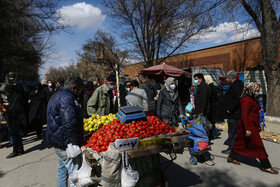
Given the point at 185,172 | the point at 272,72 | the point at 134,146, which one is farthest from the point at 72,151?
the point at 272,72

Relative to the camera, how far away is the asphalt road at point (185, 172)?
11.7 feet

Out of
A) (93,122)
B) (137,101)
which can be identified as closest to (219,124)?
(137,101)

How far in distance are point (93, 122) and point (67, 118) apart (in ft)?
3.96

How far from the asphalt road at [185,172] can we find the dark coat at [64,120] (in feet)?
5.13

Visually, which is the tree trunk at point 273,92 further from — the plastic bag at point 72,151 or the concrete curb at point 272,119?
the plastic bag at point 72,151

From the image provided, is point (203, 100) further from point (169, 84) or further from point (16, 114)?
point (16, 114)

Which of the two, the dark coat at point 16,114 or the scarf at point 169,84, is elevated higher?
the scarf at point 169,84

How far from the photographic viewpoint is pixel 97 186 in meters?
2.45

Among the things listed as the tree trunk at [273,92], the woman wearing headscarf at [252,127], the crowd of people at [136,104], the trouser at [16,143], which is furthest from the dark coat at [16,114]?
the tree trunk at [273,92]

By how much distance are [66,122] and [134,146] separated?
99 centimetres

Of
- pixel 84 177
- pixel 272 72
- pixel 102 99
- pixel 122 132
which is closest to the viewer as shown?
pixel 84 177

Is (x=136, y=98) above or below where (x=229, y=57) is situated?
below

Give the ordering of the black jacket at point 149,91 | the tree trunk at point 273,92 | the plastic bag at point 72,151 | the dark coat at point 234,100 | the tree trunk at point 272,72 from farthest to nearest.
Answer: the tree trunk at point 273,92 → the tree trunk at point 272,72 → the black jacket at point 149,91 → the dark coat at point 234,100 → the plastic bag at point 72,151

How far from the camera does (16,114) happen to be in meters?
5.36
